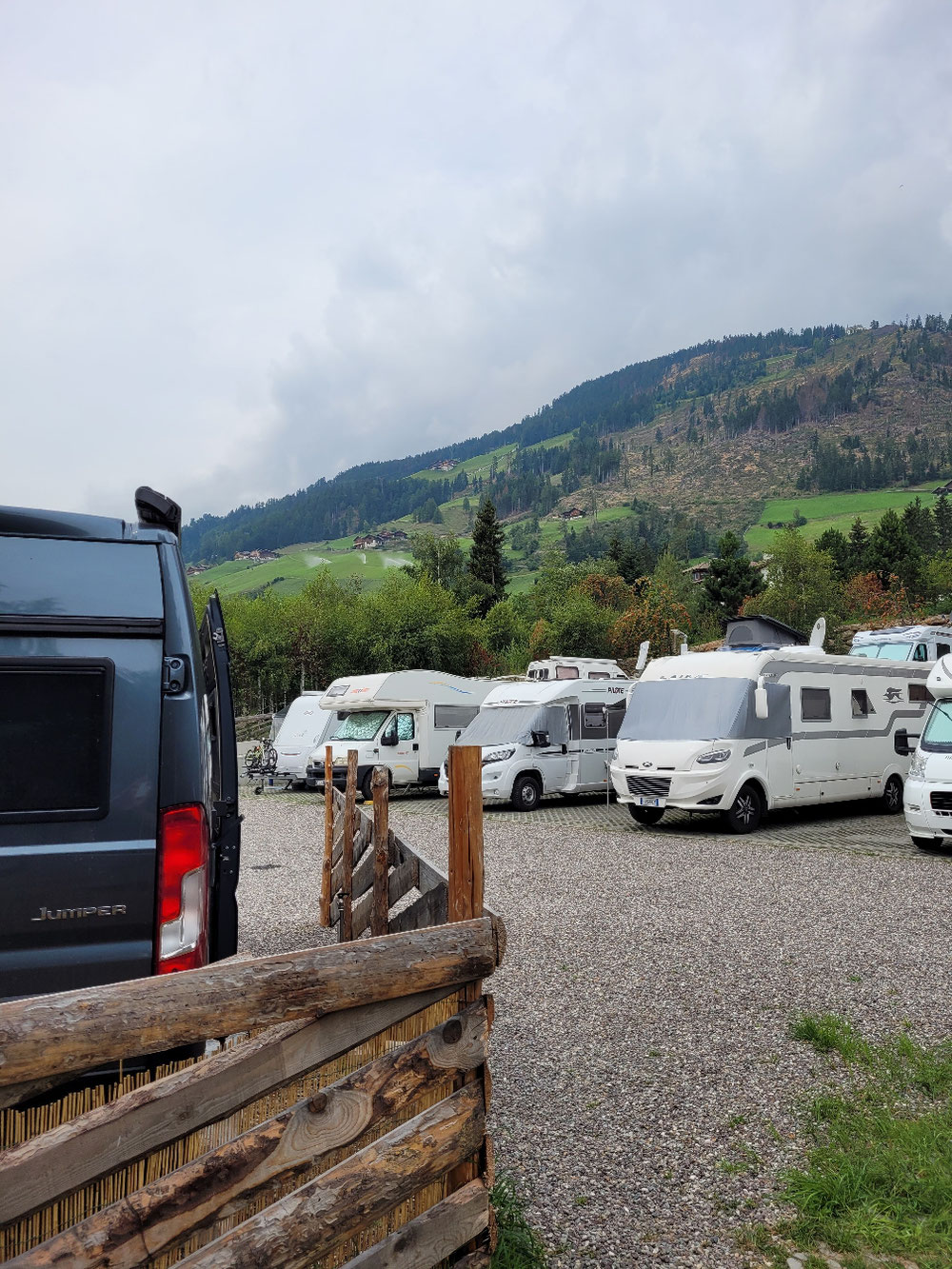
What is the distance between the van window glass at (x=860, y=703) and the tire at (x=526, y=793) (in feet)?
19.0

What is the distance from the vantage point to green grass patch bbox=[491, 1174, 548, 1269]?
3.20m

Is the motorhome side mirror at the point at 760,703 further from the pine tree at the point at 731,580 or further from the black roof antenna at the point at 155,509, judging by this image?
the pine tree at the point at 731,580

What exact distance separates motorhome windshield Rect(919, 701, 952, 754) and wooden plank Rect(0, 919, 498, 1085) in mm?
11186

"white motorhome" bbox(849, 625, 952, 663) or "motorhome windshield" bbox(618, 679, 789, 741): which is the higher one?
"white motorhome" bbox(849, 625, 952, 663)

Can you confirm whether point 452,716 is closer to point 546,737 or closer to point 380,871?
point 546,737

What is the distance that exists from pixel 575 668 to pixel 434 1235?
1940 cm

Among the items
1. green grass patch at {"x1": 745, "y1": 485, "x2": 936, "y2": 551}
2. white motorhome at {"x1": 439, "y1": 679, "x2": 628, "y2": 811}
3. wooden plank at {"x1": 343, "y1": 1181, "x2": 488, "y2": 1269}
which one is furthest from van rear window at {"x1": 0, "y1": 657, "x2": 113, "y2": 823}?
green grass patch at {"x1": 745, "y1": 485, "x2": 936, "y2": 551}

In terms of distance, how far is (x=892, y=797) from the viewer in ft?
58.7

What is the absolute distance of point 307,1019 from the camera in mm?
2287

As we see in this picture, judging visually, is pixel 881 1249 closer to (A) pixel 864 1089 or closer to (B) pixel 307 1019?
(A) pixel 864 1089

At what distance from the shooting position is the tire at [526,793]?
61.6ft

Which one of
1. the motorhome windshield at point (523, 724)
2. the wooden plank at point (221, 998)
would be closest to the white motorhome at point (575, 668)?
the motorhome windshield at point (523, 724)

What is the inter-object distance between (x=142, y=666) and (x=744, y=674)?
13.1 m

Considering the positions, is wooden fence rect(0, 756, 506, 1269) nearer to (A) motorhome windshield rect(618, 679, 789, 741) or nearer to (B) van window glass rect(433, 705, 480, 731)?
(A) motorhome windshield rect(618, 679, 789, 741)
